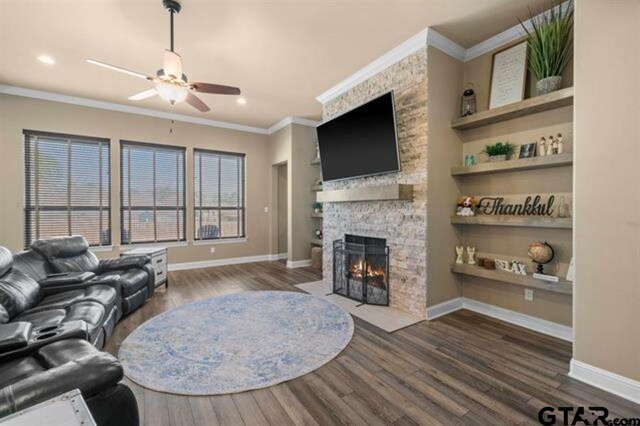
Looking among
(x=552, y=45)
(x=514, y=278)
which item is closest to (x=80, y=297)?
(x=514, y=278)

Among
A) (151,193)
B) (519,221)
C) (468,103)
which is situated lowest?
(519,221)

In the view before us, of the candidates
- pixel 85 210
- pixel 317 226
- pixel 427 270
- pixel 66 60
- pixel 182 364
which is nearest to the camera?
pixel 182 364

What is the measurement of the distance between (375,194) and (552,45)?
7.40ft

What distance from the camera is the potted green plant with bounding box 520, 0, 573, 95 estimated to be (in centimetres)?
262

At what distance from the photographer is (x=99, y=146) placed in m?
5.20

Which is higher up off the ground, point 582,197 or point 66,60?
point 66,60

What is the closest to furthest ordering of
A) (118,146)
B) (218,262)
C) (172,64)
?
(172,64) → (118,146) → (218,262)

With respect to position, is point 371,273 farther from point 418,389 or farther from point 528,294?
point 418,389

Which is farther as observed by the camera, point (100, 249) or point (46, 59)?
point (100, 249)

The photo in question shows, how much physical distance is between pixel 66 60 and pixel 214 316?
154 inches

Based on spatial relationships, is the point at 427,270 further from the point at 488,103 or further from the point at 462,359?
the point at 488,103

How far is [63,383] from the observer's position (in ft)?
3.94

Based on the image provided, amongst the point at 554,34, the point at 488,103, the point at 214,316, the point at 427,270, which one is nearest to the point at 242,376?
the point at 214,316

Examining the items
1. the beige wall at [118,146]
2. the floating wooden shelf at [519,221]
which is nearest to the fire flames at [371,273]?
the floating wooden shelf at [519,221]
